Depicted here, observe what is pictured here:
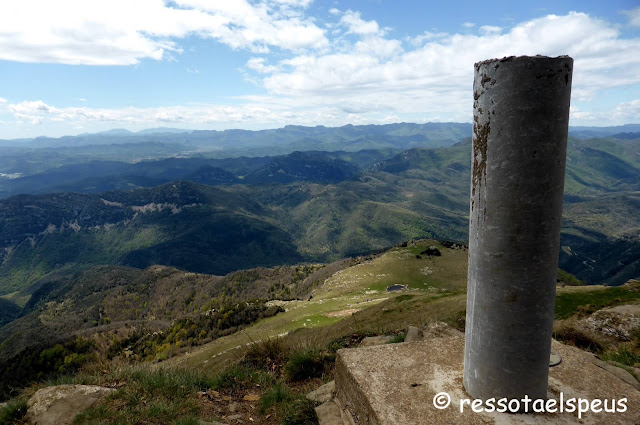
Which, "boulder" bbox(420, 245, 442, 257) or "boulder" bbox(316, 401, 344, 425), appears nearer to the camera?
"boulder" bbox(316, 401, 344, 425)

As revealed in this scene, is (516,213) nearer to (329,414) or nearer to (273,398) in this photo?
(329,414)

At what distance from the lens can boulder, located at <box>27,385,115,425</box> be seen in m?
6.25

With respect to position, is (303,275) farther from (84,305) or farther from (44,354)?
(84,305)

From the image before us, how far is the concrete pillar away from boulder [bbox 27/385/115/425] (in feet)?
22.4

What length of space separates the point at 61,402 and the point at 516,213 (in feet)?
27.4

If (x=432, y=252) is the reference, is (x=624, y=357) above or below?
above

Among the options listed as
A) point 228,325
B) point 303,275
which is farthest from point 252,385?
point 303,275

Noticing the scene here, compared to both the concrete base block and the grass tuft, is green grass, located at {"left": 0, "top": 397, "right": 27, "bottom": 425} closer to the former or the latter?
the grass tuft

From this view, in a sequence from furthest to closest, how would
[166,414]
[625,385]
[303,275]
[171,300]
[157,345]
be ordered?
[171,300], [303,275], [157,345], [166,414], [625,385]

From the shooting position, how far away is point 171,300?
12031 centimetres

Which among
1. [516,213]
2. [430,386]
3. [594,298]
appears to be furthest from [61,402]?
[594,298]

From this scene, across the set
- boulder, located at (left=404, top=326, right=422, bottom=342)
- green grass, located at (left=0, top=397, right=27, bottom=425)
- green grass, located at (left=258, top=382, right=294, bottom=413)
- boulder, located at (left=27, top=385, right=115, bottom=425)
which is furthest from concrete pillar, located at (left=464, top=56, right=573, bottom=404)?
green grass, located at (left=0, top=397, right=27, bottom=425)

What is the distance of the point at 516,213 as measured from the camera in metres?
4.36

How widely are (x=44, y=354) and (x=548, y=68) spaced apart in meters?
72.4
